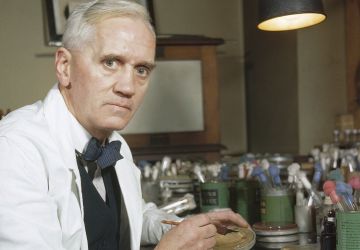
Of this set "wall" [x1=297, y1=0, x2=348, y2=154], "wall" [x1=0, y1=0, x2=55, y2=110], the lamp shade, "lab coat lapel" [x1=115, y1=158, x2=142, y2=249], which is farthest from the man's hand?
→ "wall" [x1=0, y1=0, x2=55, y2=110]

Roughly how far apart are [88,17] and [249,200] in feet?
3.79

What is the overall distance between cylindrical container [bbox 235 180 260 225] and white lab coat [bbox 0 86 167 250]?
3.07 feet

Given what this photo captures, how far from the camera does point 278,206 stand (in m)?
2.09

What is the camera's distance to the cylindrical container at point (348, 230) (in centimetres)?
146

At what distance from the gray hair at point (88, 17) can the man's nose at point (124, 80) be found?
15 cm

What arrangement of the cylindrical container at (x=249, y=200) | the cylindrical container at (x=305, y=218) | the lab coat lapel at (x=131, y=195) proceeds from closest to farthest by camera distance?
the lab coat lapel at (x=131, y=195)
the cylindrical container at (x=305, y=218)
the cylindrical container at (x=249, y=200)

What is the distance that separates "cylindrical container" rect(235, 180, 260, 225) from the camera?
230 centimetres

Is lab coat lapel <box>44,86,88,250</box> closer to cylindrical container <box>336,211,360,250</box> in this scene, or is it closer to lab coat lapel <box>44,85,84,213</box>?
lab coat lapel <box>44,85,84,213</box>

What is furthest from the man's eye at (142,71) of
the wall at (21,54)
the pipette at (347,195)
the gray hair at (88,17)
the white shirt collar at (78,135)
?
the wall at (21,54)

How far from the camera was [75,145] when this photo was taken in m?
1.73

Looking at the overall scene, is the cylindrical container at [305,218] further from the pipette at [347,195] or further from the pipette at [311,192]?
the pipette at [347,195]

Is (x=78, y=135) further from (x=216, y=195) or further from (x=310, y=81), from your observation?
(x=310, y=81)

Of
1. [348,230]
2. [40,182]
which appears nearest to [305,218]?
[348,230]

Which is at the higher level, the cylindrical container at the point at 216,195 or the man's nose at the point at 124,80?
the man's nose at the point at 124,80
